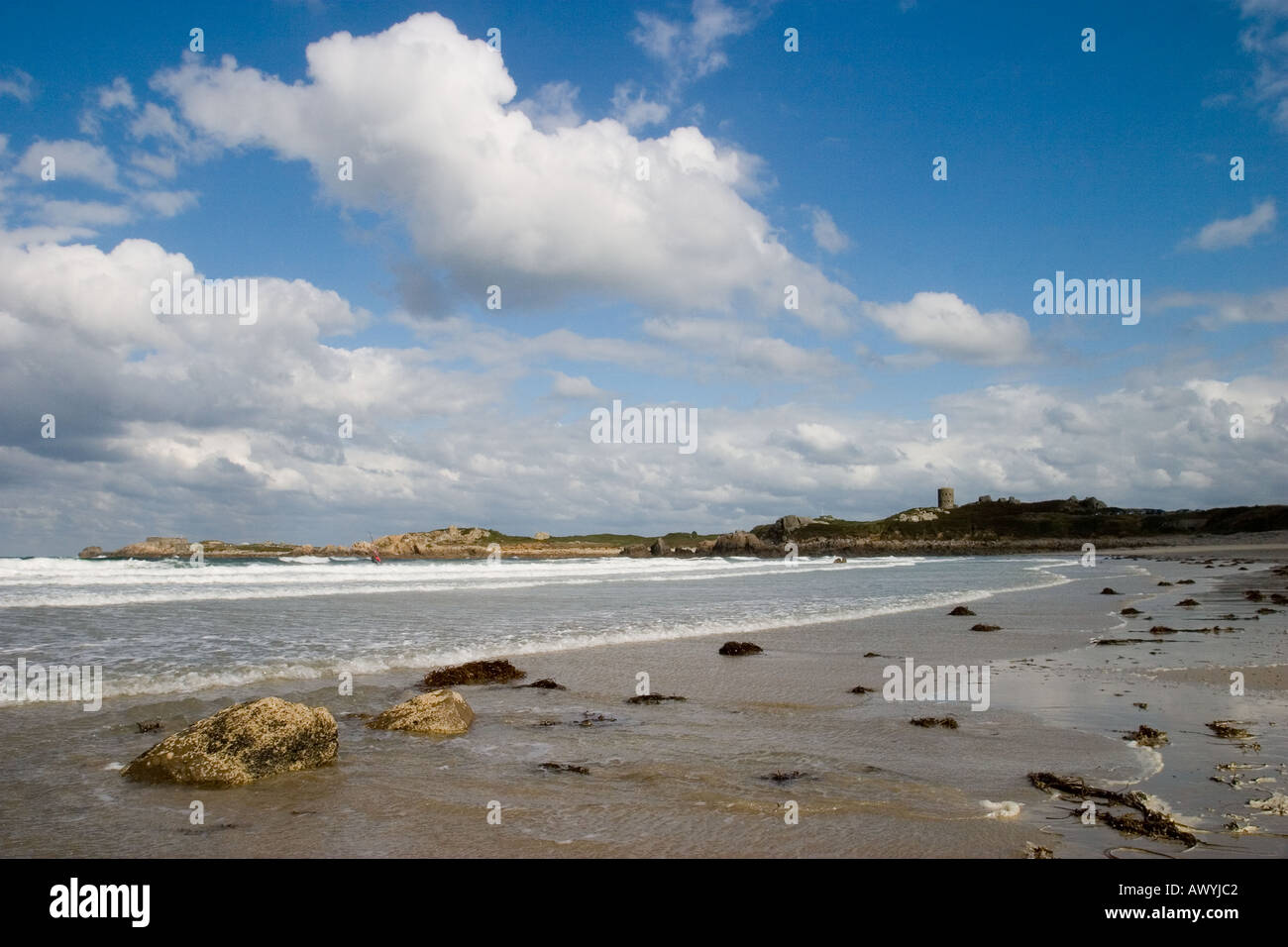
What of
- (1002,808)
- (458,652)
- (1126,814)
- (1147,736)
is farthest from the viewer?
(458,652)

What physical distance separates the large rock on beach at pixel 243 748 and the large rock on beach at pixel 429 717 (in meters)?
1.44

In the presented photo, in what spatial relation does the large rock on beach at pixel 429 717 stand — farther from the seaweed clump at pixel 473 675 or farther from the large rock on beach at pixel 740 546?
the large rock on beach at pixel 740 546

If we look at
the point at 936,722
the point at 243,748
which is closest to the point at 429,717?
the point at 243,748

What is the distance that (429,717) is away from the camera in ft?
30.2

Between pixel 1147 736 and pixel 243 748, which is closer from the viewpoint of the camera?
pixel 243 748

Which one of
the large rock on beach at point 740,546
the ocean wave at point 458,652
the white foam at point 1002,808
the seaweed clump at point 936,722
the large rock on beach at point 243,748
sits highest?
the large rock on beach at point 243,748

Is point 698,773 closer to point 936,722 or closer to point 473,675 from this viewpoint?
point 936,722

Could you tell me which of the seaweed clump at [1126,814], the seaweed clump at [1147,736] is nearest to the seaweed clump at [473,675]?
the seaweed clump at [1126,814]

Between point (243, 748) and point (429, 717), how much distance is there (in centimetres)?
236

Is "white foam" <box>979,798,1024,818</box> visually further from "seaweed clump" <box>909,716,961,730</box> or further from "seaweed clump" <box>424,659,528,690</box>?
"seaweed clump" <box>424,659,528,690</box>

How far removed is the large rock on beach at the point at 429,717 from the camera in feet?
30.0

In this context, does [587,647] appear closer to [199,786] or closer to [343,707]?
[343,707]

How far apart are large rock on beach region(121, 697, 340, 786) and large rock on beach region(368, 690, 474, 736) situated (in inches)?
56.5
